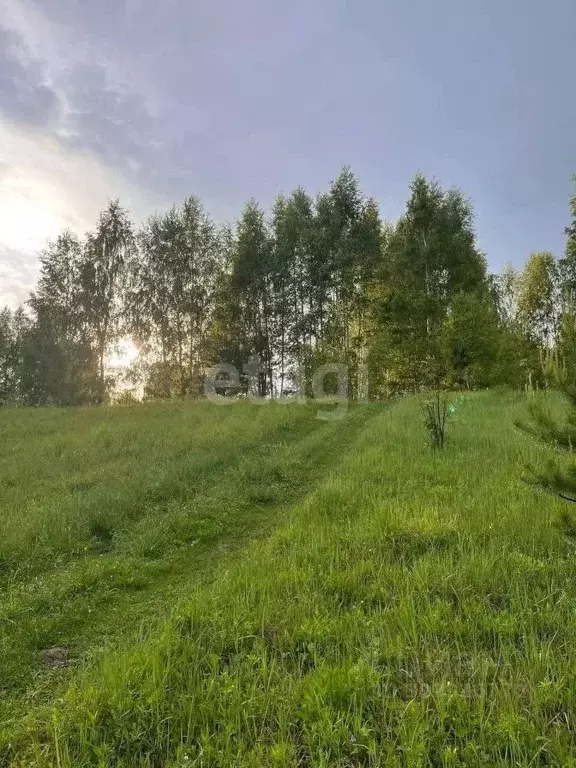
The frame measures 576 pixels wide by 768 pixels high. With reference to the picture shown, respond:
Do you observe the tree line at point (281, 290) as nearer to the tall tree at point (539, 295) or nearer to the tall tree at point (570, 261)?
the tall tree at point (570, 261)

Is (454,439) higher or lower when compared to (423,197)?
lower

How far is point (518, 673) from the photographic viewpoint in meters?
3.60

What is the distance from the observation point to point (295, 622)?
4.57 m

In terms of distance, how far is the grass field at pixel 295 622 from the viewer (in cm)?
319

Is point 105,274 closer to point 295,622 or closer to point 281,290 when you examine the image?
point 281,290

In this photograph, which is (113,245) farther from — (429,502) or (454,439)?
(429,502)

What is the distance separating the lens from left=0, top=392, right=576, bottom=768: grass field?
319 cm

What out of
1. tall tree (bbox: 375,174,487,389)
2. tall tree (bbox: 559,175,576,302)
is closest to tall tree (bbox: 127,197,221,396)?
tall tree (bbox: 375,174,487,389)

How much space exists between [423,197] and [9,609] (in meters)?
40.3

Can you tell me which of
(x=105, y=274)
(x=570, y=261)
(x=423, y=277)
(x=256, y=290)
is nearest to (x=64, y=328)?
(x=105, y=274)

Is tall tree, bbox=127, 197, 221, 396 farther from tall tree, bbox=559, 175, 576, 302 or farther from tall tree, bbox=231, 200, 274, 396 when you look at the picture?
tall tree, bbox=559, 175, 576, 302

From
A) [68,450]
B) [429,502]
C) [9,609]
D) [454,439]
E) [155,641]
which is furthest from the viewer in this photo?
[68,450]

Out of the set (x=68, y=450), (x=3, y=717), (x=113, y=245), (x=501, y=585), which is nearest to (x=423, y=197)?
(x=113, y=245)

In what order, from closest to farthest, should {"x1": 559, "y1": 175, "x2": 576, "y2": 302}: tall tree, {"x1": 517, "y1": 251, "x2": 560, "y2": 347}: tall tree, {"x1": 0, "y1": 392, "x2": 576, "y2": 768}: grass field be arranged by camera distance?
{"x1": 0, "y1": 392, "x2": 576, "y2": 768}: grass field → {"x1": 559, "y1": 175, "x2": 576, "y2": 302}: tall tree → {"x1": 517, "y1": 251, "x2": 560, "y2": 347}: tall tree
